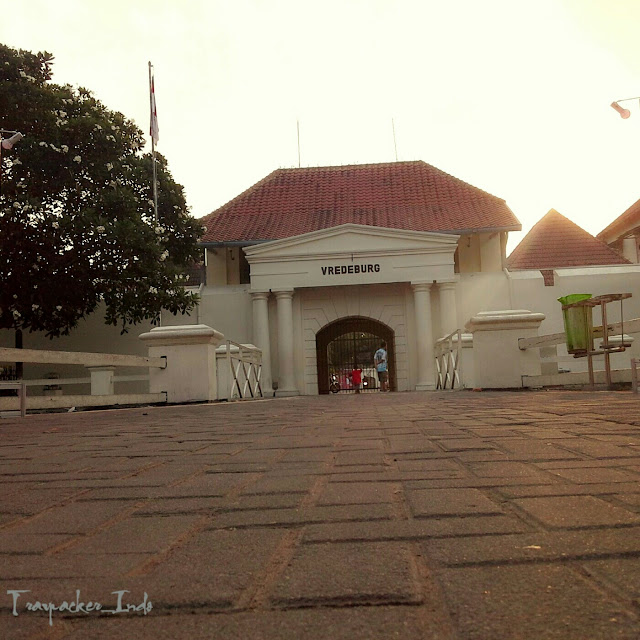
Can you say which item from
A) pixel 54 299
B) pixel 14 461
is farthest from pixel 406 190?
pixel 14 461

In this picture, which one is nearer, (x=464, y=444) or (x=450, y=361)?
(x=464, y=444)

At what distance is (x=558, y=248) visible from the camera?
35.4 m

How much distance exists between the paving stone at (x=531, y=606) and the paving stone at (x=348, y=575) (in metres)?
0.11

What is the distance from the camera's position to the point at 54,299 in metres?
20.5

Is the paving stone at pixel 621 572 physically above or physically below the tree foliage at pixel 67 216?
below

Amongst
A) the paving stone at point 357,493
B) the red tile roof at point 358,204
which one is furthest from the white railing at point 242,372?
the paving stone at point 357,493

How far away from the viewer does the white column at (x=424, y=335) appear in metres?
25.0

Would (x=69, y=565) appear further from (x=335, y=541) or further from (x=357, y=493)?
(x=357, y=493)

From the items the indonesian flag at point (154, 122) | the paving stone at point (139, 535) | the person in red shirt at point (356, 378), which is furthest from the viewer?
the person in red shirt at point (356, 378)

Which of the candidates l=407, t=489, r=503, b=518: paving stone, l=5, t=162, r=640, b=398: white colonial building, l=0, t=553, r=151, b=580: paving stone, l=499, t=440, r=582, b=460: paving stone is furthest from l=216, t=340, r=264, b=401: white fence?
l=0, t=553, r=151, b=580: paving stone

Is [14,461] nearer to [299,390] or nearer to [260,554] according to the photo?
[260,554]

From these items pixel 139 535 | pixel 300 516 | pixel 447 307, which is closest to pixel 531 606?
pixel 300 516

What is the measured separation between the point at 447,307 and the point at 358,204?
648 centimetres

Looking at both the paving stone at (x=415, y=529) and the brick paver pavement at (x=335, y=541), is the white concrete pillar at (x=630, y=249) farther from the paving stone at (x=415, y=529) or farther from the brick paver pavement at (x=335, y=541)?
the paving stone at (x=415, y=529)
